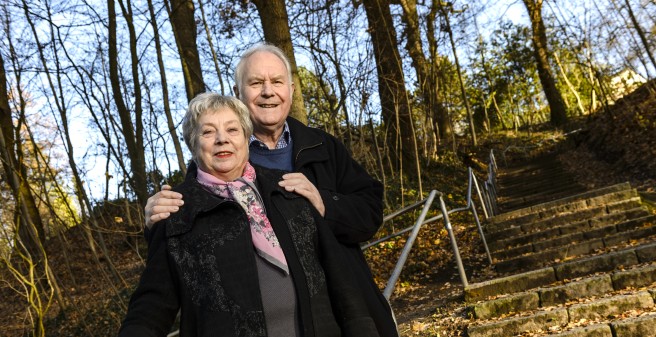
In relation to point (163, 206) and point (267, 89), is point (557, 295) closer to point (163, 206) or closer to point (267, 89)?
point (267, 89)

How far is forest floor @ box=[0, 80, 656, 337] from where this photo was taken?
22.4 ft

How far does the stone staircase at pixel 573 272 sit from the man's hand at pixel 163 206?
301 centimetres

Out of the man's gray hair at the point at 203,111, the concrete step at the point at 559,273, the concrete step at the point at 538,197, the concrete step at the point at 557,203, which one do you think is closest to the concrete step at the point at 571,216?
the concrete step at the point at 557,203

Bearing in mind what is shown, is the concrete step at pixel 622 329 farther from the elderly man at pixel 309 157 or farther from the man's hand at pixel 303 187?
the man's hand at pixel 303 187

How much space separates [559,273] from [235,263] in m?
4.34

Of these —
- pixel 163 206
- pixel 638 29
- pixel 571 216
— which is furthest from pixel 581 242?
pixel 638 29

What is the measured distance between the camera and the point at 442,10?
14.5m

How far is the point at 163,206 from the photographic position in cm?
174

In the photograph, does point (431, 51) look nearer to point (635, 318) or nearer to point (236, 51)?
point (236, 51)

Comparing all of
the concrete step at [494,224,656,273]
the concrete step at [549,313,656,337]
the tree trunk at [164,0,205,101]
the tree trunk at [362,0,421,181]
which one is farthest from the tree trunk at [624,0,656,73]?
the concrete step at [549,313,656,337]

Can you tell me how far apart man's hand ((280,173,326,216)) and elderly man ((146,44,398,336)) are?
11 millimetres

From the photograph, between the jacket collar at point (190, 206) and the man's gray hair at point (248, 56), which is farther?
the man's gray hair at point (248, 56)

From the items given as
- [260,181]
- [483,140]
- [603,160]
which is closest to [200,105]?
[260,181]

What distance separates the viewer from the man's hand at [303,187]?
1.81m
